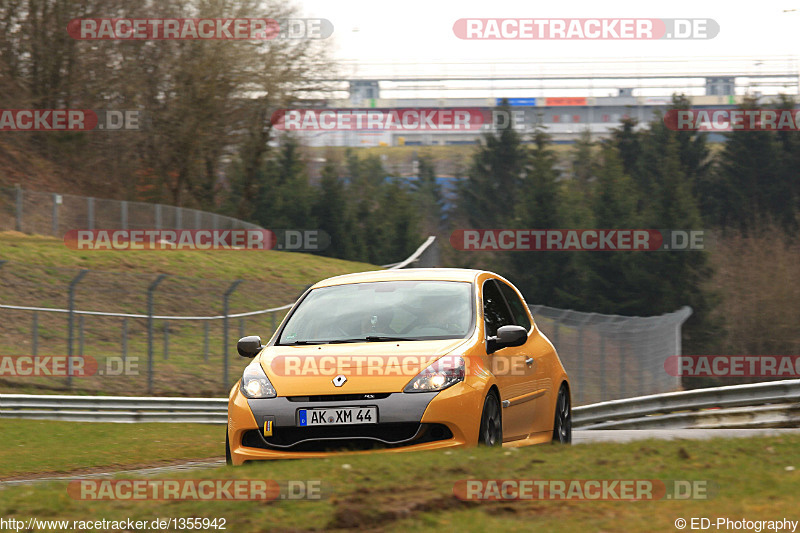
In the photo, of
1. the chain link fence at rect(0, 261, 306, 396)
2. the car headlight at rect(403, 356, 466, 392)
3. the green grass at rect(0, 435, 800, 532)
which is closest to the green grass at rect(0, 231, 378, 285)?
the chain link fence at rect(0, 261, 306, 396)

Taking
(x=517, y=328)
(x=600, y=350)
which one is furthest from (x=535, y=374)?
(x=600, y=350)

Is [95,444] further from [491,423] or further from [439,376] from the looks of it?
[439,376]

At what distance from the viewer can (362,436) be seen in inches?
298

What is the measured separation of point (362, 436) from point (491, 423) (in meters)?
0.97

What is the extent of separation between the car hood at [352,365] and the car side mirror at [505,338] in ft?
0.88

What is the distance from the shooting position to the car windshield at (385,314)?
8500 mm

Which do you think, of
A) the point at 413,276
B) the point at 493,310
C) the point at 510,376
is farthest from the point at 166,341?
the point at 510,376

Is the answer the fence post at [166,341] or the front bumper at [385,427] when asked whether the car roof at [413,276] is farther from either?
the fence post at [166,341]

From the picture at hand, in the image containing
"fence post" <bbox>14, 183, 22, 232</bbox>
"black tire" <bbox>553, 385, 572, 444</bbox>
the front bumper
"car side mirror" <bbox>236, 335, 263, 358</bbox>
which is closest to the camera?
the front bumper

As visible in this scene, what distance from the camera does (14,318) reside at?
2588 centimetres

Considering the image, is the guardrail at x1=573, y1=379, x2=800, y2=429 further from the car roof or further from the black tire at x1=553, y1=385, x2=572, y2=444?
the car roof

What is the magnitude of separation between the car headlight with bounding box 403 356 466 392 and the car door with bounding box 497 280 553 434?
1.09 meters

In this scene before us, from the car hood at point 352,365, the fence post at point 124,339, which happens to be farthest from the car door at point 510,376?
the fence post at point 124,339

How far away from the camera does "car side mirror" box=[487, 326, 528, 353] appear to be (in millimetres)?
8336
